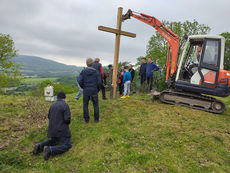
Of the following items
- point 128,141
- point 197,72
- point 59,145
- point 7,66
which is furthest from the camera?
point 7,66

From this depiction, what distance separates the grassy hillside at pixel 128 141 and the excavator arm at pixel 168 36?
8.69 ft

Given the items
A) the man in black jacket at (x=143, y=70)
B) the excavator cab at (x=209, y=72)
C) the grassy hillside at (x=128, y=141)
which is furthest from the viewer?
the man in black jacket at (x=143, y=70)

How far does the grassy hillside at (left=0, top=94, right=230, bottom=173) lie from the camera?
379 cm

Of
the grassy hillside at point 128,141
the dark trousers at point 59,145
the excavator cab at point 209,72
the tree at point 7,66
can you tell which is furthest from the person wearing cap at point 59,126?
the tree at point 7,66

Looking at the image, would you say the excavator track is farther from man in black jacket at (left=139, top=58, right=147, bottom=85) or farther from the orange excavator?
man in black jacket at (left=139, top=58, right=147, bottom=85)

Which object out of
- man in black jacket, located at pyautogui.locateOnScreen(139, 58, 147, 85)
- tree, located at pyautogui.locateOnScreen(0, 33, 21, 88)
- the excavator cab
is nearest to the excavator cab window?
the excavator cab

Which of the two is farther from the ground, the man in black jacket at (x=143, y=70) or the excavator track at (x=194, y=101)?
the man in black jacket at (x=143, y=70)

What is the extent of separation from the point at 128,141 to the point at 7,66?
24.2 metres

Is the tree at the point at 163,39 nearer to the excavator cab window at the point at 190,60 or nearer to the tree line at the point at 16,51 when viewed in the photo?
the tree line at the point at 16,51

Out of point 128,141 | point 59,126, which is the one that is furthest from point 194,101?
point 59,126

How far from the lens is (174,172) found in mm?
3508

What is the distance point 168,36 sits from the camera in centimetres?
863

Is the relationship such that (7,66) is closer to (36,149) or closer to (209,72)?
(36,149)

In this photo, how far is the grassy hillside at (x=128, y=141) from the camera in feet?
12.4
